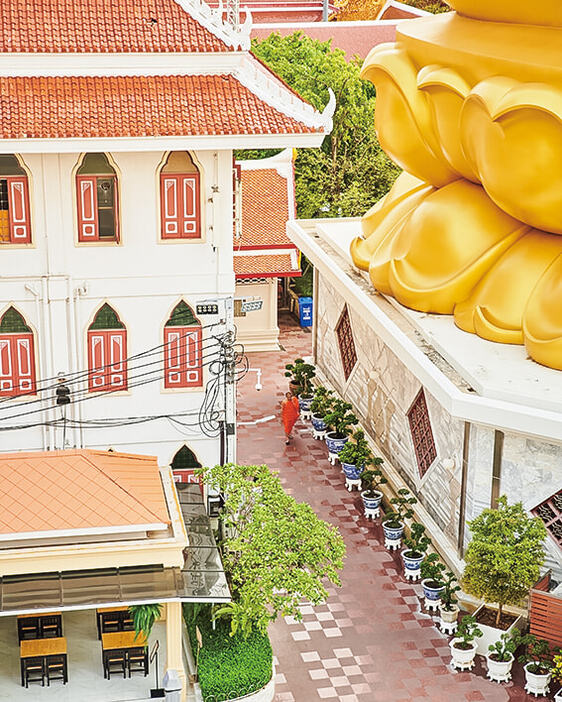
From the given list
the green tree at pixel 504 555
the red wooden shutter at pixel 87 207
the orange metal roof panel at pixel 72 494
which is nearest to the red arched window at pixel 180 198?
the red wooden shutter at pixel 87 207

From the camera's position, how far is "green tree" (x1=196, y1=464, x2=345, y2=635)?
1861 cm

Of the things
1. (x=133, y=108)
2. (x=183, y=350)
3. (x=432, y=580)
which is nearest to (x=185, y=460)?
(x=183, y=350)

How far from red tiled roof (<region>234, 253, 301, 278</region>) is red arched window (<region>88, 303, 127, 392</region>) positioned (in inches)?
448

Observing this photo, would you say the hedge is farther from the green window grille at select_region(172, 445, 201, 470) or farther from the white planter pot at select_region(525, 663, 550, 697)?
the white planter pot at select_region(525, 663, 550, 697)

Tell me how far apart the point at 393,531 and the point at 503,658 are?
4430 mm

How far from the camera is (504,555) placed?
65.2ft

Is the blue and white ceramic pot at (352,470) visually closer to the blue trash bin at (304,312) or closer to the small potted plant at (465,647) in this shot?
the small potted plant at (465,647)

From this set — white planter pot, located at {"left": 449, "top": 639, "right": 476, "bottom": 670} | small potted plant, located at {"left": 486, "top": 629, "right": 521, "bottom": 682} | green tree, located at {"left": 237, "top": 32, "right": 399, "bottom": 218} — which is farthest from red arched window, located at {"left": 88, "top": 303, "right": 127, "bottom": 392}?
green tree, located at {"left": 237, "top": 32, "right": 399, "bottom": 218}

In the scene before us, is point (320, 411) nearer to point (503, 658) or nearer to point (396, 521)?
point (396, 521)

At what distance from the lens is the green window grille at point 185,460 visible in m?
23.0

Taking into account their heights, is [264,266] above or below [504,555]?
above

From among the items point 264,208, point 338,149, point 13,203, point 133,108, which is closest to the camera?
point 133,108

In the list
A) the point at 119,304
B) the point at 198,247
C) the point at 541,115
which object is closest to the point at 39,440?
the point at 119,304

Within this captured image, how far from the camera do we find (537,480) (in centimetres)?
2083
